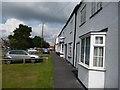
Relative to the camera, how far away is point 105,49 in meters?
9.70

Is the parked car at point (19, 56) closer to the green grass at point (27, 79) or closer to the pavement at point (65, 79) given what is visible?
the pavement at point (65, 79)

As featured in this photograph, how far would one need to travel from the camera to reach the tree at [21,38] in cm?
6781

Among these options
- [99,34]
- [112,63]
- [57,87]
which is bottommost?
[57,87]

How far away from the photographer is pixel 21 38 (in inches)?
2913

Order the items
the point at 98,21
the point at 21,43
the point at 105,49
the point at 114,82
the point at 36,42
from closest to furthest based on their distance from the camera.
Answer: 1. the point at 114,82
2. the point at 105,49
3. the point at 98,21
4. the point at 21,43
5. the point at 36,42

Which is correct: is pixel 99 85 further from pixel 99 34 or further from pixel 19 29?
pixel 19 29

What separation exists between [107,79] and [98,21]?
3598 mm

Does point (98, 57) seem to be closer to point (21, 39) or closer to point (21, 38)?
point (21, 39)

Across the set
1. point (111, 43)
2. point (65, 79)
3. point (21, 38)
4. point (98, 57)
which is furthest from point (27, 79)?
point (21, 38)

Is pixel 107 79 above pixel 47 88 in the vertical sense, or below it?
above

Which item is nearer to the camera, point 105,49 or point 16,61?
point 105,49

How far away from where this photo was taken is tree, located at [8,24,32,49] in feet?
222

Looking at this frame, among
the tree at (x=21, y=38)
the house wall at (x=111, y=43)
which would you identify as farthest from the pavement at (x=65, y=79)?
the tree at (x=21, y=38)

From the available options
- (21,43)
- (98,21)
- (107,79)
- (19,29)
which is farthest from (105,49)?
(19,29)
